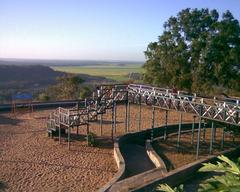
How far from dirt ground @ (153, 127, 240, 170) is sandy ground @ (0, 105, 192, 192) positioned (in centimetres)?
290

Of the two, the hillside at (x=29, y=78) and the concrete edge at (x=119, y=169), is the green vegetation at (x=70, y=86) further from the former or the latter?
the hillside at (x=29, y=78)

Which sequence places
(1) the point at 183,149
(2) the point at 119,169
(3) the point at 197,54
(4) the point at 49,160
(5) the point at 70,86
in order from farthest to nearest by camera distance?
(5) the point at 70,86 < (3) the point at 197,54 < (1) the point at 183,149 < (4) the point at 49,160 < (2) the point at 119,169

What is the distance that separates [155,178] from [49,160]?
555cm

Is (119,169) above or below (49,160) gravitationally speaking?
above

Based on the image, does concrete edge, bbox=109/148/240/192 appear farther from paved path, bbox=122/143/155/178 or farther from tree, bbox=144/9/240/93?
tree, bbox=144/9/240/93

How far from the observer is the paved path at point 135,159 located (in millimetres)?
16888

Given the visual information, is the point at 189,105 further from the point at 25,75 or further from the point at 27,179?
the point at 25,75

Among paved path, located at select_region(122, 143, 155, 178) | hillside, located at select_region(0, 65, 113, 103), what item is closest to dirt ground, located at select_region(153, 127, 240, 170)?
paved path, located at select_region(122, 143, 155, 178)

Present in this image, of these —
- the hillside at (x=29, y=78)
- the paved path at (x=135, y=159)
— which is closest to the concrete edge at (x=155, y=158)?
the paved path at (x=135, y=159)

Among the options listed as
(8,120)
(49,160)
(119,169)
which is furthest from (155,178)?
(8,120)

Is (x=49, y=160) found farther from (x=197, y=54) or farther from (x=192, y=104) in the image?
(x=197, y=54)

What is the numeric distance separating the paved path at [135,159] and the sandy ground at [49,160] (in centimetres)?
76

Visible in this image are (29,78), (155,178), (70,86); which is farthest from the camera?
(29,78)

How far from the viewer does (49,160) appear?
1741 centimetres
